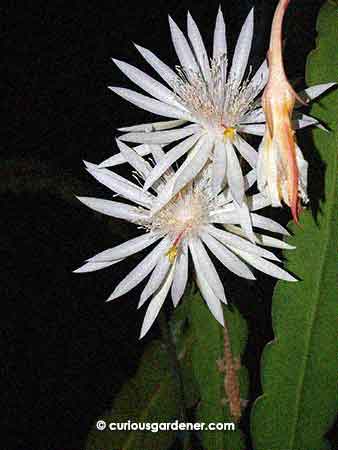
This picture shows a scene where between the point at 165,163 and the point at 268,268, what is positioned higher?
the point at 165,163

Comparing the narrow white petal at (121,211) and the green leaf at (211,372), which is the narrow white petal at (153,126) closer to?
the narrow white petal at (121,211)

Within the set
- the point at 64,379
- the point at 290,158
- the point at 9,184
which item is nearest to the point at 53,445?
the point at 64,379

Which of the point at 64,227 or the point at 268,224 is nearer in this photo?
the point at 268,224

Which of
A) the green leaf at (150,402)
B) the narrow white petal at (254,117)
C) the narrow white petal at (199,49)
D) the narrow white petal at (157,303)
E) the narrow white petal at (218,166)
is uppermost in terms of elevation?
the narrow white petal at (199,49)

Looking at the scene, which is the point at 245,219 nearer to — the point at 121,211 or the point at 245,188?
the point at 245,188

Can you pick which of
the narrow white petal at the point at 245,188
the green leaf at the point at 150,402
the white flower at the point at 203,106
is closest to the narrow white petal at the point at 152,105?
the white flower at the point at 203,106

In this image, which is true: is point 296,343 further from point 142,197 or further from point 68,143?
point 68,143

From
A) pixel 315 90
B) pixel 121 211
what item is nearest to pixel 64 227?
pixel 121 211
